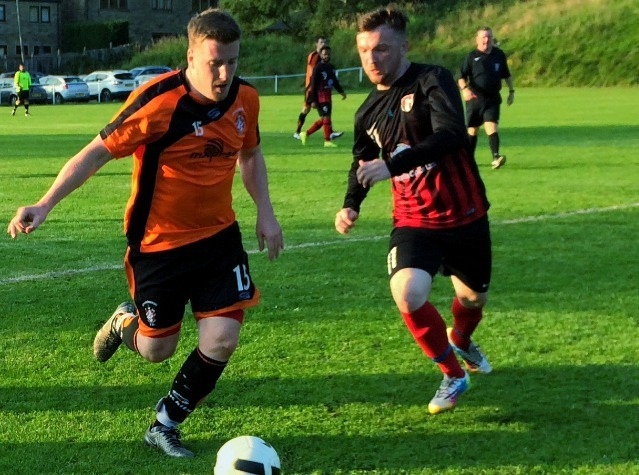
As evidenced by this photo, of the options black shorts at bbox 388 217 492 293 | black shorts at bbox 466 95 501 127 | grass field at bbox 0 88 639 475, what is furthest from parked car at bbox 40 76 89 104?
black shorts at bbox 388 217 492 293

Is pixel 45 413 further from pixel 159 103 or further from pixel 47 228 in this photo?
pixel 47 228

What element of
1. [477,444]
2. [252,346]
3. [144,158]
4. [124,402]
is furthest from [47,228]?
[477,444]

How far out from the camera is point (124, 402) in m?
5.08

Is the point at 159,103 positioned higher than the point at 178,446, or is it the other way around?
the point at 159,103

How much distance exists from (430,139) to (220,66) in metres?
1.07

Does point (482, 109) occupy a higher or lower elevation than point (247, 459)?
lower

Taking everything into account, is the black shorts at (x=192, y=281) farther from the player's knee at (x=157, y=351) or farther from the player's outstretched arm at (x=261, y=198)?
the player's outstretched arm at (x=261, y=198)

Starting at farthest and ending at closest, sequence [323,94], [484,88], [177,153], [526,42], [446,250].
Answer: [526,42]
[323,94]
[484,88]
[446,250]
[177,153]

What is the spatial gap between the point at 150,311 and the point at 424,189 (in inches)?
A: 57.8

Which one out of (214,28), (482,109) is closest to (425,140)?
(214,28)

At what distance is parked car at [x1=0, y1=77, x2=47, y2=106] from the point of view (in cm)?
4859

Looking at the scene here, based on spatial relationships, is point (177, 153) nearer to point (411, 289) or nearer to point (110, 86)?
point (411, 289)

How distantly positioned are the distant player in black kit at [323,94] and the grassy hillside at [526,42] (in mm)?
27419

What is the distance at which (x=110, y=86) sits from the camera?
49.5 meters
